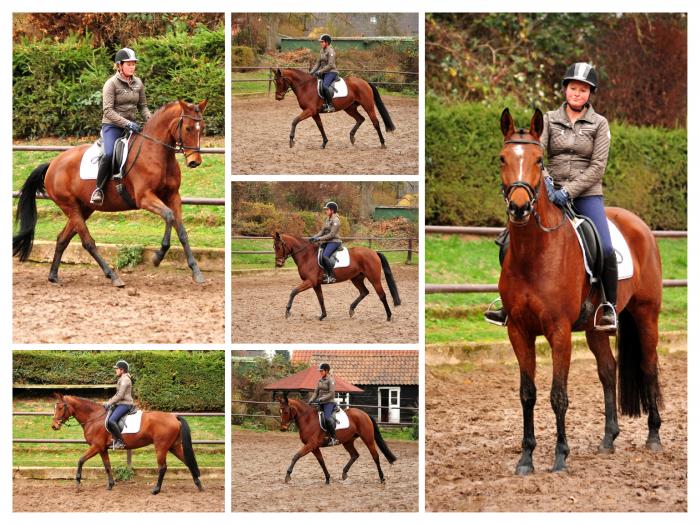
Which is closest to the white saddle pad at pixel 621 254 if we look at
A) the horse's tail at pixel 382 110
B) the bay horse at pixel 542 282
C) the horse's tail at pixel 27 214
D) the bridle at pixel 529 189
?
the bay horse at pixel 542 282

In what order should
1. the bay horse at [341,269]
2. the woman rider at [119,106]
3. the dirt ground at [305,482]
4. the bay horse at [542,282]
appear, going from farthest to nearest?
the woman rider at [119,106] → the bay horse at [341,269] → the dirt ground at [305,482] → the bay horse at [542,282]

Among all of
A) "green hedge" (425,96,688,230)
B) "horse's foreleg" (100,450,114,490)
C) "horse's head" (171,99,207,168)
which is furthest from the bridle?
"green hedge" (425,96,688,230)

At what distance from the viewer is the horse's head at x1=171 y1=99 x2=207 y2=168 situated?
28.8 ft

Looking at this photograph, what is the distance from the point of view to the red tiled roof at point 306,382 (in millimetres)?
8203

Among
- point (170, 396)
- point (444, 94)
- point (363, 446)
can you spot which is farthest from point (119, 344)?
point (444, 94)

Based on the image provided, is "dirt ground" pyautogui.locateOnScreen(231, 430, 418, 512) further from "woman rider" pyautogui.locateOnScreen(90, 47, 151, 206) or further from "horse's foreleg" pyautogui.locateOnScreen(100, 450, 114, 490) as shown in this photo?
"woman rider" pyautogui.locateOnScreen(90, 47, 151, 206)

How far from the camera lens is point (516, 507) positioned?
24.5ft

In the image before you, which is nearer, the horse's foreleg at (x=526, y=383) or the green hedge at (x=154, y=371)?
the horse's foreleg at (x=526, y=383)

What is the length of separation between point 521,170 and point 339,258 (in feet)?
6.91

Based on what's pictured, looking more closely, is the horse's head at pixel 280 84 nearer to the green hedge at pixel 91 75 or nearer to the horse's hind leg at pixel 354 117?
the horse's hind leg at pixel 354 117

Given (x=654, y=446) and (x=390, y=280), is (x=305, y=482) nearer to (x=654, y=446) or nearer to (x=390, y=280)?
(x=390, y=280)

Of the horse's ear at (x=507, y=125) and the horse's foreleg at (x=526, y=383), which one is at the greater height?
the horse's ear at (x=507, y=125)

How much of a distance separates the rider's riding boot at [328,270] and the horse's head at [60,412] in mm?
2215

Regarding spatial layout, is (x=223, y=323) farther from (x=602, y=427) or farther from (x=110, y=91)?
(x=602, y=427)
